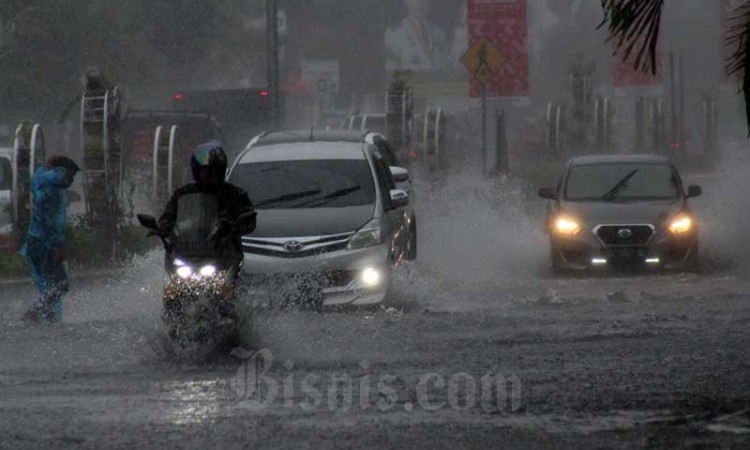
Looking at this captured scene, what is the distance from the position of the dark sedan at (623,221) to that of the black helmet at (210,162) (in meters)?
8.82

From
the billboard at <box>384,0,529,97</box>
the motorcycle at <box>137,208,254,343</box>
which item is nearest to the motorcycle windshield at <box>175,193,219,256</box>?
the motorcycle at <box>137,208,254,343</box>

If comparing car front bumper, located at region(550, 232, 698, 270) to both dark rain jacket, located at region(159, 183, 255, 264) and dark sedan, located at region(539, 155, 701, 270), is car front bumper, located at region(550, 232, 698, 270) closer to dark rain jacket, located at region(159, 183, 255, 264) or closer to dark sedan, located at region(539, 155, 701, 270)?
dark sedan, located at region(539, 155, 701, 270)

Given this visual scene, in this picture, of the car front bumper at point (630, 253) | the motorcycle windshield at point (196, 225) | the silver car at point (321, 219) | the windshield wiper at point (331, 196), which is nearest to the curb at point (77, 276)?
the silver car at point (321, 219)

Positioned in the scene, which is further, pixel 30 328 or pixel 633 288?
pixel 633 288

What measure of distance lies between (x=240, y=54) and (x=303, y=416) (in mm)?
59731

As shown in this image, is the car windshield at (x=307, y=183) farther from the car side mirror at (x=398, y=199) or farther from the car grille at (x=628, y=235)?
the car grille at (x=628, y=235)

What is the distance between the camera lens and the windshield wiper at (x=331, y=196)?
15.8m

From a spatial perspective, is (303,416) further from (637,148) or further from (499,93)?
(637,148)

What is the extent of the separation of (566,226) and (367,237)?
5.30m

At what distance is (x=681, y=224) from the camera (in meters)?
19.9

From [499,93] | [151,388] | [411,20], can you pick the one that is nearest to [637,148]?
[411,20]

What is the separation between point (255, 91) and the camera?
42531 mm

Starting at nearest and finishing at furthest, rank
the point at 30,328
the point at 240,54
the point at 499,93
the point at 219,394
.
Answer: the point at 219,394
the point at 30,328
the point at 499,93
the point at 240,54

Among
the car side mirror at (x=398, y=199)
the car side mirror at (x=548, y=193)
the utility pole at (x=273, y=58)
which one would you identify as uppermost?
the utility pole at (x=273, y=58)
